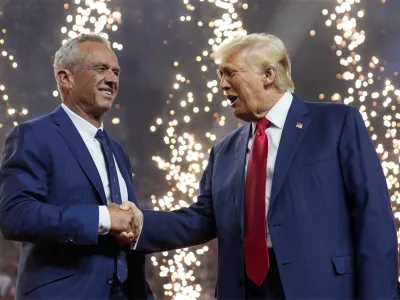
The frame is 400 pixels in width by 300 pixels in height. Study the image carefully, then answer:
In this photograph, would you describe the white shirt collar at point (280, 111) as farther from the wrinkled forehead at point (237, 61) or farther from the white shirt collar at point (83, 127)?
the white shirt collar at point (83, 127)

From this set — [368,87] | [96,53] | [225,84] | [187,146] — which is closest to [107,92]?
[96,53]

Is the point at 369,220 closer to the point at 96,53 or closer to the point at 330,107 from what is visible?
the point at 330,107

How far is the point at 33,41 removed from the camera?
207 inches

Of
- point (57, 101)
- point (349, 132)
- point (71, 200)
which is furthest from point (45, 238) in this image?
point (57, 101)

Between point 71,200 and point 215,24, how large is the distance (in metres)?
3.11

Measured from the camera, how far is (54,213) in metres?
2.38

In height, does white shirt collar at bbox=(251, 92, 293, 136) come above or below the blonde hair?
below

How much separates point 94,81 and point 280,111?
848 millimetres

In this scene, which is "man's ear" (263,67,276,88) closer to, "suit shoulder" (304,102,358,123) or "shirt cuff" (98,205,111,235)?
"suit shoulder" (304,102,358,123)

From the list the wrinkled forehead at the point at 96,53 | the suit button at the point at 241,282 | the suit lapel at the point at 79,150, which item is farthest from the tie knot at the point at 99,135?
the suit button at the point at 241,282

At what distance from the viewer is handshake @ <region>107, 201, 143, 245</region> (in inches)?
97.6

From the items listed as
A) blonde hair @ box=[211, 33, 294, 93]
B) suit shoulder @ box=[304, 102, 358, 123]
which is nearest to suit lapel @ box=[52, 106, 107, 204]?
blonde hair @ box=[211, 33, 294, 93]

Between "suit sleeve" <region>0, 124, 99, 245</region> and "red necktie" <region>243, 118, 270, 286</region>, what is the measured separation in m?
0.63

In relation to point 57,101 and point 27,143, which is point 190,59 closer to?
point 57,101
